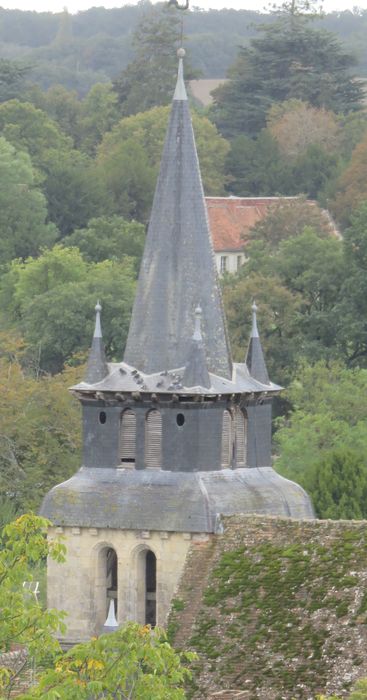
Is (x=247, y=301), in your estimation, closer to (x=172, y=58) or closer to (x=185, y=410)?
(x=185, y=410)

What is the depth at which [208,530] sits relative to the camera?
57625 mm

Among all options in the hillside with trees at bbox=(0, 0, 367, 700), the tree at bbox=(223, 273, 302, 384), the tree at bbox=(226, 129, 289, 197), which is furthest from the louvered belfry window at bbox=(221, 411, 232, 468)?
the tree at bbox=(226, 129, 289, 197)

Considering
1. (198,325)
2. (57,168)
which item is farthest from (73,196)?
(198,325)

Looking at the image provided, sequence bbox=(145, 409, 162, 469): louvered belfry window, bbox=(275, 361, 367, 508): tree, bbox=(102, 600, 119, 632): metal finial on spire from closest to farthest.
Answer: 1. bbox=(102, 600, 119, 632): metal finial on spire
2. bbox=(145, 409, 162, 469): louvered belfry window
3. bbox=(275, 361, 367, 508): tree

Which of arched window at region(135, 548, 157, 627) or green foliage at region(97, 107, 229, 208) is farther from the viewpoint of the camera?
green foliage at region(97, 107, 229, 208)

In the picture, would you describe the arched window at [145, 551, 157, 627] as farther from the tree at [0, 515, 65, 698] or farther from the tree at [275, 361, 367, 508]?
the tree at [275, 361, 367, 508]

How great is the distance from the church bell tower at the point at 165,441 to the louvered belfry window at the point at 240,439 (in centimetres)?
2

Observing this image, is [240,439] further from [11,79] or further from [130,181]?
[11,79]

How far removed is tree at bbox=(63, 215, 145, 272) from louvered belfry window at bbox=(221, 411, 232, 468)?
64.2 meters

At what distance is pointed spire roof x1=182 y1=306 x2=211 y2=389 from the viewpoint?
58.9 meters

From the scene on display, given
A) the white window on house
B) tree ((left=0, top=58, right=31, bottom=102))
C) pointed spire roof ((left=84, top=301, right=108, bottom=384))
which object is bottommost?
the white window on house

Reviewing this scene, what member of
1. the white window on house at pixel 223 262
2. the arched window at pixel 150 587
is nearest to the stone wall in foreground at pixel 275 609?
the arched window at pixel 150 587

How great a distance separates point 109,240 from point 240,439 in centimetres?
6800

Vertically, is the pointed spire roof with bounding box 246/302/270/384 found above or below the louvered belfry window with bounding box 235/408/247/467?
above
